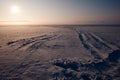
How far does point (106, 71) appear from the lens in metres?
8.36

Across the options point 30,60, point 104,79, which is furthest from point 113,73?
point 30,60

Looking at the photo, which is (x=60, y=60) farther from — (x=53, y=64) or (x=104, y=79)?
(x=104, y=79)

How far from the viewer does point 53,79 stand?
721 cm

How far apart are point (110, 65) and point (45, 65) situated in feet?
12.8

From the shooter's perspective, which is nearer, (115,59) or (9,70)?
(9,70)

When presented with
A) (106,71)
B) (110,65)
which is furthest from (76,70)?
(110,65)

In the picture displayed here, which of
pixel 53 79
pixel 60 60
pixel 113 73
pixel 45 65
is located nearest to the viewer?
pixel 53 79

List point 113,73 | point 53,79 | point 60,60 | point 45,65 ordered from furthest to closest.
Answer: point 60,60, point 45,65, point 113,73, point 53,79

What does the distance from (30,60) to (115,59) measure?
577 cm

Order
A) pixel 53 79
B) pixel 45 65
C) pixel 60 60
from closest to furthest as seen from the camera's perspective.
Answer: pixel 53 79
pixel 45 65
pixel 60 60

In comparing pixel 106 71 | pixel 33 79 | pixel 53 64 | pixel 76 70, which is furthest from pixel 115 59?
pixel 33 79

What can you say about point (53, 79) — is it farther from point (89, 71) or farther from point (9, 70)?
point (9, 70)

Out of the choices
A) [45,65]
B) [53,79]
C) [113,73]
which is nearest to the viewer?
[53,79]

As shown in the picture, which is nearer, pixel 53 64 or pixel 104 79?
pixel 104 79
